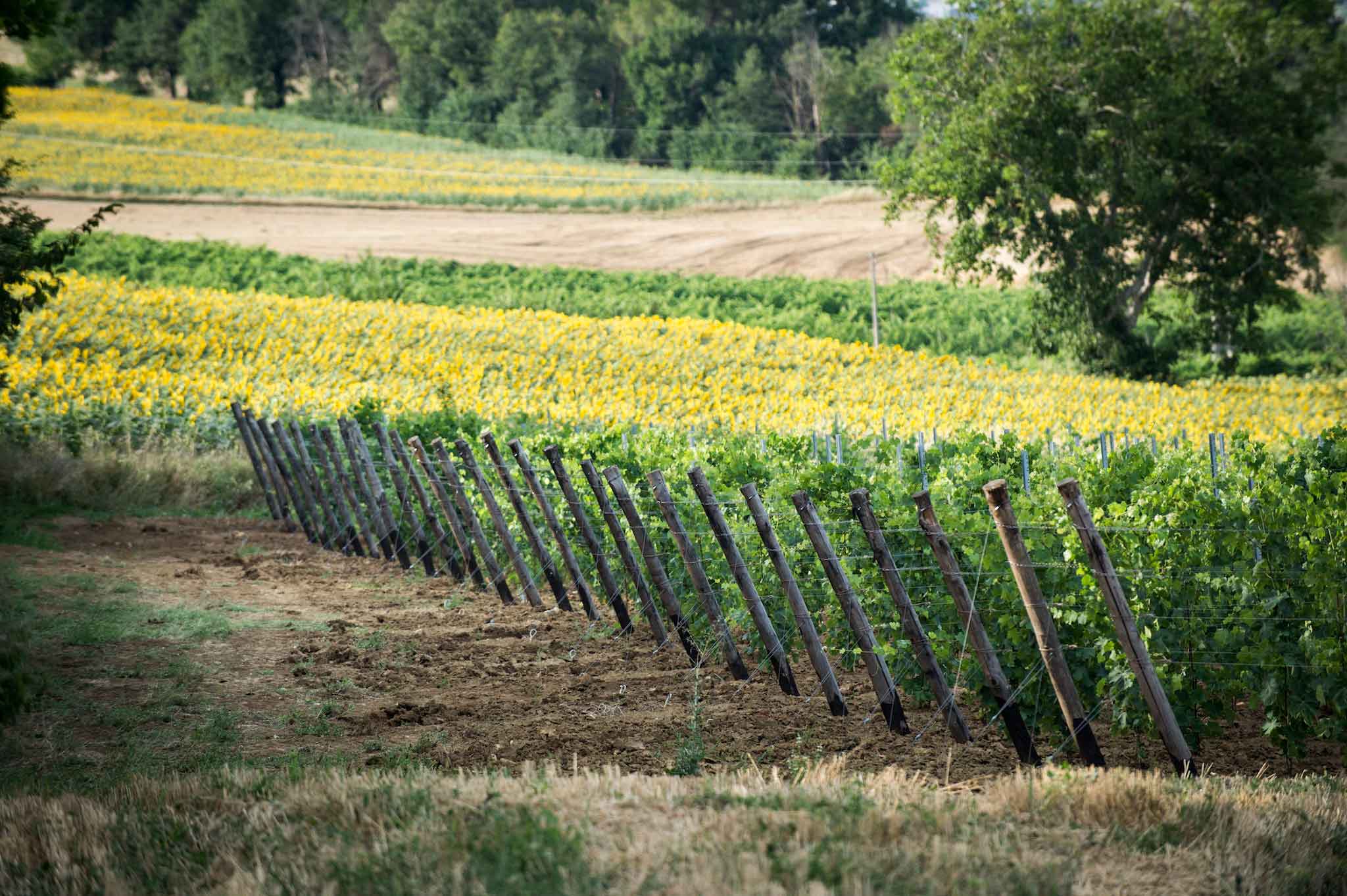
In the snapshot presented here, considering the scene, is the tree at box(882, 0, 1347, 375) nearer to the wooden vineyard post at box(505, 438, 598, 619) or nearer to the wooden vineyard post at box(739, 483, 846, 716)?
the wooden vineyard post at box(505, 438, 598, 619)

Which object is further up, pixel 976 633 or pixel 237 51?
pixel 237 51

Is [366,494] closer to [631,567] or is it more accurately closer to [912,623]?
[631,567]

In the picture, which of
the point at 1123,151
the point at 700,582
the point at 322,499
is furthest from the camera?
the point at 1123,151

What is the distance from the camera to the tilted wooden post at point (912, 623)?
835 centimetres

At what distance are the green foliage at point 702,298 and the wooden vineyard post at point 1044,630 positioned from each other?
32599mm

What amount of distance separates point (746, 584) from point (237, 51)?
3858 inches

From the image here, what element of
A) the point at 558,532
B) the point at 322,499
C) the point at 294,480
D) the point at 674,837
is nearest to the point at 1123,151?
the point at 294,480

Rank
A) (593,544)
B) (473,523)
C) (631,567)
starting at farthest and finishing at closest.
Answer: (473,523) < (593,544) < (631,567)

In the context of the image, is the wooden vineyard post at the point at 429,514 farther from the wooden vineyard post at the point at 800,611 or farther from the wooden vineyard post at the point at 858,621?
the wooden vineyard post at the point at 858,621

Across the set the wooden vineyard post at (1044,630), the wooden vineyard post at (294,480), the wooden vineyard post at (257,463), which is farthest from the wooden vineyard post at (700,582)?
the wooden vineyard post at (257,463)

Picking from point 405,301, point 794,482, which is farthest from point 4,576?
point 405,301

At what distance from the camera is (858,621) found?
8766 mm

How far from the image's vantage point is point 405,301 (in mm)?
Result: 41219

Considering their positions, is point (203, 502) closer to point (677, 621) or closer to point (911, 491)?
point (677, 621)
